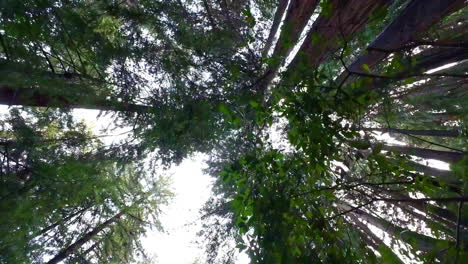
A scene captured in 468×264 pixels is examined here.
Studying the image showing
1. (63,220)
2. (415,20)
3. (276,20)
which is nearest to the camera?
(415,20)

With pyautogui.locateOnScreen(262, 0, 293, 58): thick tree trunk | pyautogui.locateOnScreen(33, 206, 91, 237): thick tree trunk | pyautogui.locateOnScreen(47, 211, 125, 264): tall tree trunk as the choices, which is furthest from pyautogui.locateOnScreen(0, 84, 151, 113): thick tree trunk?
pyautogui.locateOnScreen(47, 211, 125, 264): tall tree trunk

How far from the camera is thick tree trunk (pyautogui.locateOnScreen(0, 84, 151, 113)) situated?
4922mm

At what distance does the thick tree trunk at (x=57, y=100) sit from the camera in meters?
4.92

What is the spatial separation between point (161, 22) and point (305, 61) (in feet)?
11.8

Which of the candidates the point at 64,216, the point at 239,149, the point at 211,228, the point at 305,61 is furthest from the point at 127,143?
the point at 305,61

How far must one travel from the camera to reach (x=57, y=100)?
5336 millimetres

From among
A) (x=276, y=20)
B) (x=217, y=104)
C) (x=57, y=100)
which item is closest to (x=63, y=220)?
(x=57, y=100)

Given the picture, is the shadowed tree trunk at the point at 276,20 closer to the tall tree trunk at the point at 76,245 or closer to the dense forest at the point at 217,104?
the dense forest at the point at 217,104

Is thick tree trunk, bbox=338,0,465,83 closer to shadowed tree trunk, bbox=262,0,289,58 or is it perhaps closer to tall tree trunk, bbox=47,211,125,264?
shadowed tree trunk, bbox=262,0,289,58

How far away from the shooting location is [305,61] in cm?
224

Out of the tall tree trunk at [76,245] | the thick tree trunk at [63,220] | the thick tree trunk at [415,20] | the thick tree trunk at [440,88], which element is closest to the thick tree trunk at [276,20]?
the thick tree trunk at [415,20]

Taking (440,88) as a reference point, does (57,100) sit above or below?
above

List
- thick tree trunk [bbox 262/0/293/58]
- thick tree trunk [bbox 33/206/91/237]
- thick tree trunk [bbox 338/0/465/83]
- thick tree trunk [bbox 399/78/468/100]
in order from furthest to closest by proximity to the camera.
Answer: thick tree trunk [bbox 399/78/468/100] < thick tree trunk [bbox 33/206/91/237] < thick tree trunk [bbox 262/0/293/58] < thick tree trunk [bbox 338/0/465/83]

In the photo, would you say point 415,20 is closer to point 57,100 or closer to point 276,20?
point 276,20
